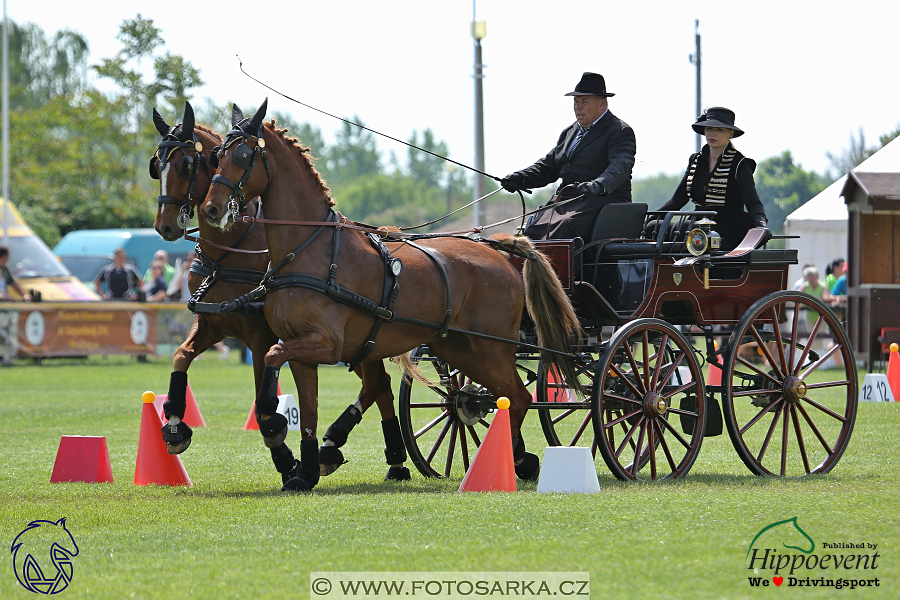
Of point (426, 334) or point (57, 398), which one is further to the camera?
point (57, 398)

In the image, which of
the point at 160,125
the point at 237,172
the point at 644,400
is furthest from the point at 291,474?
the point at 160,125

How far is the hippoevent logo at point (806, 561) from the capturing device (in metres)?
4.75

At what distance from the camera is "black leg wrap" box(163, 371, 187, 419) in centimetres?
744

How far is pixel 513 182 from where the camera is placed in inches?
351

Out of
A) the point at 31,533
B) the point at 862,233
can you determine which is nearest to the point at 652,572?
the point at 31,533

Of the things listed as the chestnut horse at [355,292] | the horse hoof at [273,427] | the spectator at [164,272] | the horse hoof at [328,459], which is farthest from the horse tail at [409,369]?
the spectator at [164,272]

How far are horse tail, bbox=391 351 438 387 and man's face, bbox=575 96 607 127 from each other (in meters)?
2.17

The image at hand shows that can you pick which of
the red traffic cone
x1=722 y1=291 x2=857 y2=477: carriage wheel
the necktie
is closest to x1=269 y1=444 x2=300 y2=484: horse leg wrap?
the red traffic cone

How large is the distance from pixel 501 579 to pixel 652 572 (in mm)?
634

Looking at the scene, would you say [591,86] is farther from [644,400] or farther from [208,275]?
[208,275]

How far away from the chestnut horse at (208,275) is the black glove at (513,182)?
1.75 metres

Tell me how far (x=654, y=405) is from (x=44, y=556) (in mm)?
4098

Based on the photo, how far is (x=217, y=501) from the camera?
271 inches

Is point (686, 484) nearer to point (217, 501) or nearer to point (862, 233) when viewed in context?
point (217, 501)
